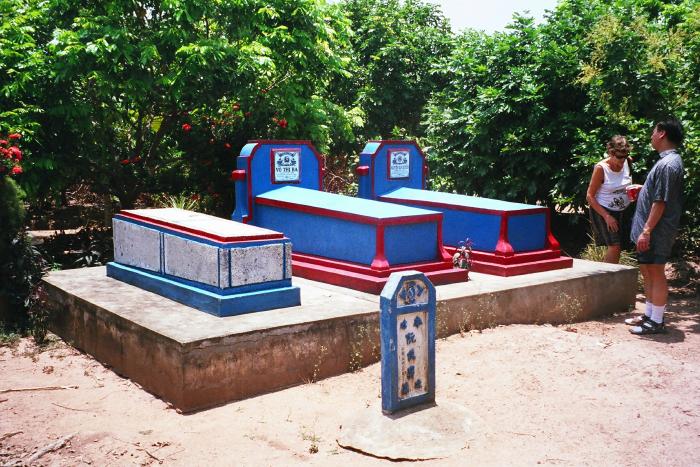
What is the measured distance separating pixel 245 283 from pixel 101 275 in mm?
2326

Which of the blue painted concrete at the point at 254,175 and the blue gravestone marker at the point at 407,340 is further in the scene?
the blue painted concrete at the point at 254,175

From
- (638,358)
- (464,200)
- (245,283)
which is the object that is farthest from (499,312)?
(245,283)

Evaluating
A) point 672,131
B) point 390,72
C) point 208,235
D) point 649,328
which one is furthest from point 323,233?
point 390,72

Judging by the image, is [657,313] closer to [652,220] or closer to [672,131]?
[652,220]

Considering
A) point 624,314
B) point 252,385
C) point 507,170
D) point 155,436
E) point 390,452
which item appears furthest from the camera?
point 507,170

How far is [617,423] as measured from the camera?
446 centimetres

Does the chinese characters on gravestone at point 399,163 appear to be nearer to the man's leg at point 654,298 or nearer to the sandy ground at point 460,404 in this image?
the sandy ground at point 460,404

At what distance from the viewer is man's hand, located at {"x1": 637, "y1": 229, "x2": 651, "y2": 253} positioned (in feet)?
20.6

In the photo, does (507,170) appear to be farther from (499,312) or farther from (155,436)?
(155,436)

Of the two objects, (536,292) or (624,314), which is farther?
(624,314)

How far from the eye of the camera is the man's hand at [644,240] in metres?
6.29

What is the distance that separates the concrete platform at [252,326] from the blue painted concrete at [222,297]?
3.1 inches

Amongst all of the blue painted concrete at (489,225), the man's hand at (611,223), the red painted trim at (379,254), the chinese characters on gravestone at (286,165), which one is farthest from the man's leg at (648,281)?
the chinese characters on gravestone at (286,165)

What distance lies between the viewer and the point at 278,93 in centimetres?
1012
